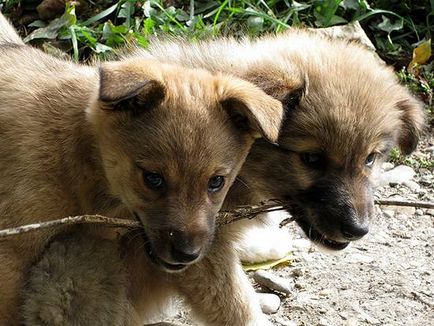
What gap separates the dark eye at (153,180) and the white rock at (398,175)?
2.39 meters

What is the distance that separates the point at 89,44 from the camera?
21.6 ft

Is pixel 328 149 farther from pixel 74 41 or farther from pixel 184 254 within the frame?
pixel 74 41

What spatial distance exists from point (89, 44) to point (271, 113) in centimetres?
284

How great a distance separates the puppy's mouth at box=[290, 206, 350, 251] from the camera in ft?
14.7

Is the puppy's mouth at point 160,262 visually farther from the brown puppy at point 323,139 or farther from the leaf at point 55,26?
the leaf at point 55,26

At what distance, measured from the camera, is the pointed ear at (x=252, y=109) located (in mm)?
3994

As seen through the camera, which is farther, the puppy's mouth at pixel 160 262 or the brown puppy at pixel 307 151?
the brown puppy at pixel 307 151

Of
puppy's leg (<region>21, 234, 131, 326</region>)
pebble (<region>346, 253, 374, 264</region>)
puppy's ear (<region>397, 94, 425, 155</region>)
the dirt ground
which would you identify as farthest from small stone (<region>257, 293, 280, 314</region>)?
puppy's ear (<region>397, 94, 425, 155</region>)

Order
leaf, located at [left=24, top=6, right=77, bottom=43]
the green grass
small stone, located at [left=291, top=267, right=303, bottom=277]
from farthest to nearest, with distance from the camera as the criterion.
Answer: leaf, located at [left=24, top=6, right=77, bottom=43] < the green grass < small stone, located at [left=291, top=267, right=303, bottom=277]

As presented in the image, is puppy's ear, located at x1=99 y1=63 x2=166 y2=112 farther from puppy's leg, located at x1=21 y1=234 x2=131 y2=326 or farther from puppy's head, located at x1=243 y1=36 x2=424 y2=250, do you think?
puppy's leg, located at x1=21 y1=234 x2=131 y2=326

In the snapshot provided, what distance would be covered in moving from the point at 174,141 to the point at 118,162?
0.32 meters

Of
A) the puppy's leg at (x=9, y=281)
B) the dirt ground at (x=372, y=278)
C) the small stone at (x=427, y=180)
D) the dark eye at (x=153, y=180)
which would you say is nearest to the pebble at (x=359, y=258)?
the dirt ground at (x=372, y=278)

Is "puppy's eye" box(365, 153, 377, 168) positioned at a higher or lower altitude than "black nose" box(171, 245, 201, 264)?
lower

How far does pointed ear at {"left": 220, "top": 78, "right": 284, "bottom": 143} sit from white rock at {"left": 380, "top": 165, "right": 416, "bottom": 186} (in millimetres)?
2010
